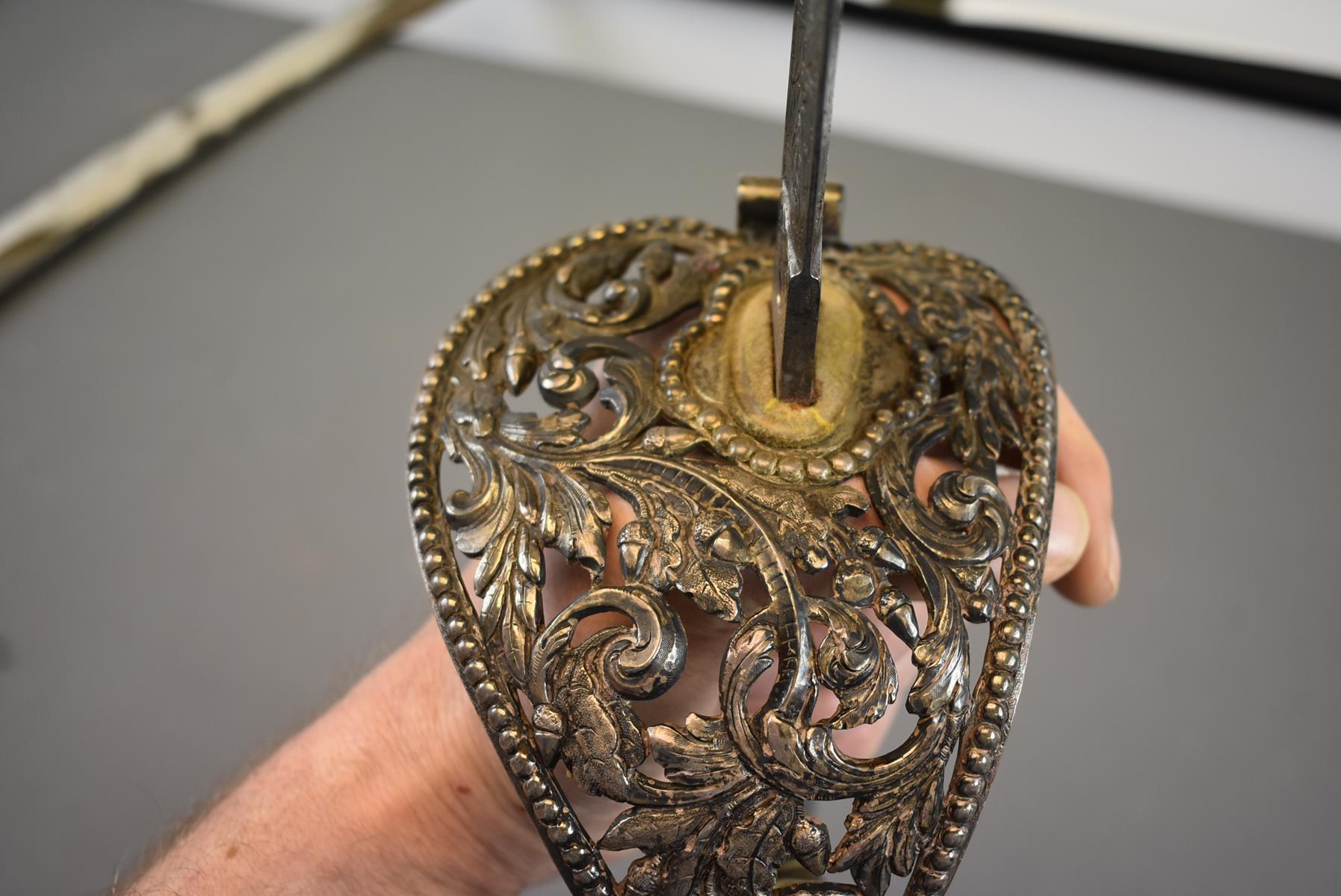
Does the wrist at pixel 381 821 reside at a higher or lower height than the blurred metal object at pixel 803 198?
lower

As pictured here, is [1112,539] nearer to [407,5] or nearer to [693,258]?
[693,258]

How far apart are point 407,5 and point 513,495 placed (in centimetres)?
127

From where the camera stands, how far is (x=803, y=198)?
74 cm

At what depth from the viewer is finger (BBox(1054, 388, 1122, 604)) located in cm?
97

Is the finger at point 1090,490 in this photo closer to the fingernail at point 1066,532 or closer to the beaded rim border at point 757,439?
the fingernail at point 1066,532

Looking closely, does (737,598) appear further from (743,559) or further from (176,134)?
(176,134)

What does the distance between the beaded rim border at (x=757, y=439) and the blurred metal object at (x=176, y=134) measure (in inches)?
42.0

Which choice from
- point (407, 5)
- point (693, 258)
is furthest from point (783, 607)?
point (407, 5)

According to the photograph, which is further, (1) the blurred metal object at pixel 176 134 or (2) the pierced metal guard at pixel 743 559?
(1) the blurred metal object at pixel 176 134

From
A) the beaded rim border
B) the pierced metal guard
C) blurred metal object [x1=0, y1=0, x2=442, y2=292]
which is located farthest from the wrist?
blurred metal object [x1=0, y1=0, x2=442, y2=292]

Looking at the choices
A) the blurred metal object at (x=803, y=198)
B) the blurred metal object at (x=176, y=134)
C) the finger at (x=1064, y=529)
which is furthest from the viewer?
the blurred metal object at (x=176, y=134)

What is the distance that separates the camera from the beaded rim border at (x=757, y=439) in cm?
77

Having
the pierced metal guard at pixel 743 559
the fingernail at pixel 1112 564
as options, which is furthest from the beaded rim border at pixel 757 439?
the fingernail at pixel 1112 564

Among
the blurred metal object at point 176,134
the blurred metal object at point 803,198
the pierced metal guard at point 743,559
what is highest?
the blurred metal object at point 176,134
